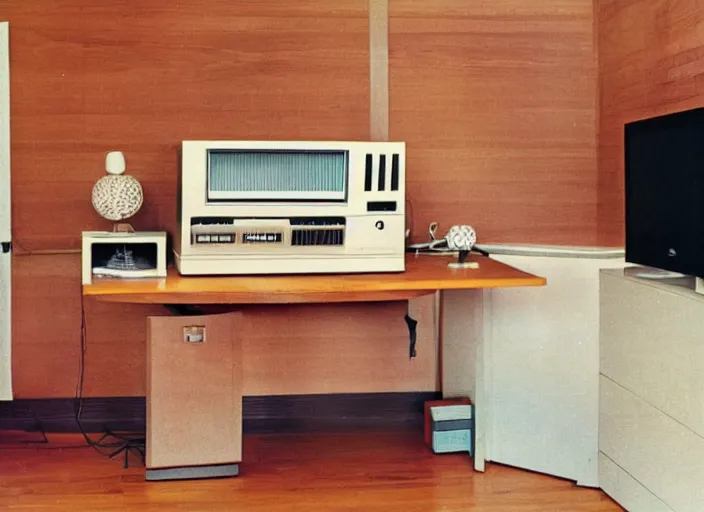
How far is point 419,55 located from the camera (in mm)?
3639

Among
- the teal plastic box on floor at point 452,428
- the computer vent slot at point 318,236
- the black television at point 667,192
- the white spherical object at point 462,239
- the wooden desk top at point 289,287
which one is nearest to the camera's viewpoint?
the black television at point 667,192

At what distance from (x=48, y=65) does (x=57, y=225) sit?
65 cm

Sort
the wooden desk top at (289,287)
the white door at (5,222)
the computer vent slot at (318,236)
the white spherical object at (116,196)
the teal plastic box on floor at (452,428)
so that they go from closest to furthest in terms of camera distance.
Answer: the wooden desk top at (289,287) < the computer vent slot at (318,236) < the white spherical object at (116,196) < the teal plastic box on floor at (452,428) < the white door at (5,222)

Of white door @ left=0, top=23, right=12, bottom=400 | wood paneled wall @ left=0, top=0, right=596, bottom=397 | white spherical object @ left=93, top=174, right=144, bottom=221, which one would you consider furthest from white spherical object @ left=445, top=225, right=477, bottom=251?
white door @ left=0, top=23, right=12, bottom=400

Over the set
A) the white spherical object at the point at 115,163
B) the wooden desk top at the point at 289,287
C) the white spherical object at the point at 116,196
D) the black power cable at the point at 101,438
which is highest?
the white spherical object at the point at 115,163

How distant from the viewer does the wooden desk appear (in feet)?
9.09

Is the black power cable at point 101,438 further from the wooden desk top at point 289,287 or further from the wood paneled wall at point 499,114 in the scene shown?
the wood paneled wall at point 499,114

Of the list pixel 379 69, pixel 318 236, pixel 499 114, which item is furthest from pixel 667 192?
pixel 379 69

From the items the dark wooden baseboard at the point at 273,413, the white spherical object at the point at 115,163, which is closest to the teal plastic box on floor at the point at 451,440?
the dark wooden baseboard at the point at 273,413

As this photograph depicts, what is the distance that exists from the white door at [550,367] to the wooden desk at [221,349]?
0.24 feet

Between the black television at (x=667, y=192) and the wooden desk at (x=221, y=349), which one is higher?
the black television at (x=667, y=192)

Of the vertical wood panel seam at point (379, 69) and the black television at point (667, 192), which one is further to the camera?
the vertical wood panel seam at point (379, 69)

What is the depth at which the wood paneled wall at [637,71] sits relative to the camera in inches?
113

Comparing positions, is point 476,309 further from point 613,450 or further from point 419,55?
point 419,55
